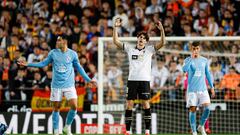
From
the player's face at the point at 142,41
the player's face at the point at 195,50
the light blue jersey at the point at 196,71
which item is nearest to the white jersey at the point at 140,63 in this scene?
the player's face at the point at 142,41

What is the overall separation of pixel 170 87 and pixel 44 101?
352 cm

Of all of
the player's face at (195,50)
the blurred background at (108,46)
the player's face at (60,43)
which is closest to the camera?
the player's face at (60,43)

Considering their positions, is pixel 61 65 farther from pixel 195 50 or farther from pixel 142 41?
pixel 195 50

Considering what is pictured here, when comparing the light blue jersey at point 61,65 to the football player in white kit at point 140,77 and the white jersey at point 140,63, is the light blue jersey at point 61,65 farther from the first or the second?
the white jersey at point 140,63

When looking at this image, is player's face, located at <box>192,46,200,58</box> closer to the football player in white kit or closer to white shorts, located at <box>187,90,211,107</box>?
Result: white shorts, located at <box>187,90,211,107</box>

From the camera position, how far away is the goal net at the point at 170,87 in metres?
20.5

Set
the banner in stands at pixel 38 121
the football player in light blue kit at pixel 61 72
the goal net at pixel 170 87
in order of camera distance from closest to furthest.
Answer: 1. the football player in light blue kit at pixel 61 72
2. the goal net at pixel 170 87
3. the banner in stands at pixel 38 121

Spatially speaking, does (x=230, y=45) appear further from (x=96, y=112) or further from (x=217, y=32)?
(x=96, y=112)

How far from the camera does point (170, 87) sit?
21.2 m

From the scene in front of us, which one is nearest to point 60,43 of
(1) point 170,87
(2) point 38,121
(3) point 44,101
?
(2) point 38,121

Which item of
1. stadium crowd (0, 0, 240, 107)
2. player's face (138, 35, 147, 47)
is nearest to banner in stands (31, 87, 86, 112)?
stadium crowd (0, 0, 240, 107)

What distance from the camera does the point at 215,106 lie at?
2075 cm

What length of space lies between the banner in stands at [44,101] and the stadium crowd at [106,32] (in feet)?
0.58

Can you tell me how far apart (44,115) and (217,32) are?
6273mm
